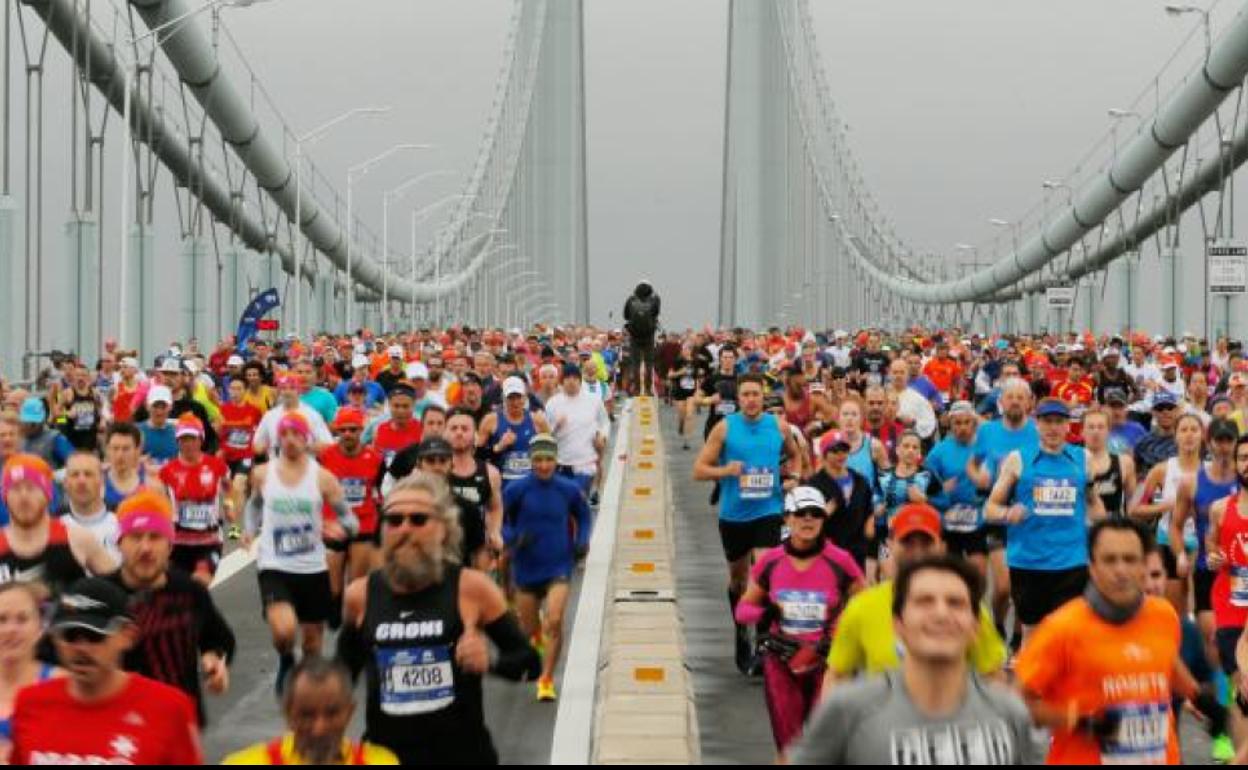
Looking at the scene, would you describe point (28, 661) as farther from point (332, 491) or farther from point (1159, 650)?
point (332, 491)

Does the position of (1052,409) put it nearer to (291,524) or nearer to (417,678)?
(291,524)

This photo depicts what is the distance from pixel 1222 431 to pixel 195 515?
5.31 meters

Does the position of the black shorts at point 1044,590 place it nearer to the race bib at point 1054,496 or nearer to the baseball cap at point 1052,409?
the race bib at point 1054,496

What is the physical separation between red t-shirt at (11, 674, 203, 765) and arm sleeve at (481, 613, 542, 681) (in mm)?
1221

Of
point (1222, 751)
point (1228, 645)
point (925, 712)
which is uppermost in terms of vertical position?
point (925, 712)

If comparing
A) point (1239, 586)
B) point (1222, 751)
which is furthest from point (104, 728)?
point (1239, 586)

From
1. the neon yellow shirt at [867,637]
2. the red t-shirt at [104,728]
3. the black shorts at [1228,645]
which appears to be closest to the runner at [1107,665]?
the neon yellow shirt at [867,637]

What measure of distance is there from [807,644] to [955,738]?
4584mm

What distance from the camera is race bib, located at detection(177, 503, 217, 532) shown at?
13227 millimetres

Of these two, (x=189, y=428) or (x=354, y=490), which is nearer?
(x=354, y=490)

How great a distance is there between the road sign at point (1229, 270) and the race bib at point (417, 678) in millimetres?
29583

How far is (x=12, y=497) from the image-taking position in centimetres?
887

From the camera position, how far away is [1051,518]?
1191cm

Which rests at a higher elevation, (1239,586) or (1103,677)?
(1103,677)
